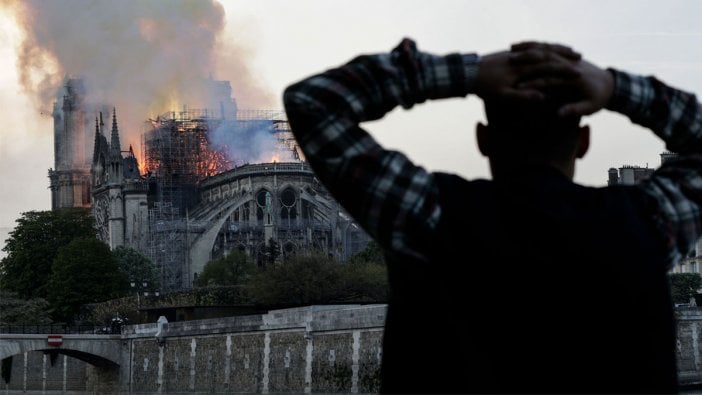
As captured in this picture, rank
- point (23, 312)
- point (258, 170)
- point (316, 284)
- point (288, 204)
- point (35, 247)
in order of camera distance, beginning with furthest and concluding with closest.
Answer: point (258, 170)
point (288, 204)
point (35, 247)
point (23, 312)
point (316, 284)

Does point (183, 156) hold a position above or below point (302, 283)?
above

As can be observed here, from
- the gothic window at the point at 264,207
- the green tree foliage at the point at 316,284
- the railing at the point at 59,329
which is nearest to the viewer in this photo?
the railing at the point at 59,329

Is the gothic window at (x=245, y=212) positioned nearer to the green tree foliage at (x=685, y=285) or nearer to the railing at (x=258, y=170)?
the railing at (x=258, y=170)

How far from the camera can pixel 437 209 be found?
10.7 feet

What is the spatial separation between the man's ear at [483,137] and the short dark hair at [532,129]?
2cm

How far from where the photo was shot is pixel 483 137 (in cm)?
349

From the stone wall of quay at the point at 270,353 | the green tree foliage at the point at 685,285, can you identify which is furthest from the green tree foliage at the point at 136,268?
the green tree foliage at the point at 685,285

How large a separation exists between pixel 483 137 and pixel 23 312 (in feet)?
258

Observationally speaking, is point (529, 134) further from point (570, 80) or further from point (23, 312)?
point (23, 312)

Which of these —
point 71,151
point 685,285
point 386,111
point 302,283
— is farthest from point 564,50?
point 71,151

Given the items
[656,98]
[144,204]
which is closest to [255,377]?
[656,98]

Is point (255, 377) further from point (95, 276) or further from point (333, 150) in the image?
point (333, 150)

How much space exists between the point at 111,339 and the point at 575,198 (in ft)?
206

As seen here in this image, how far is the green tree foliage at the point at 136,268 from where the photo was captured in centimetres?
9738
